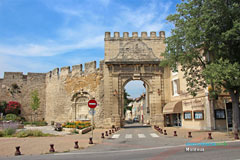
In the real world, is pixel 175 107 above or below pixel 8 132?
above

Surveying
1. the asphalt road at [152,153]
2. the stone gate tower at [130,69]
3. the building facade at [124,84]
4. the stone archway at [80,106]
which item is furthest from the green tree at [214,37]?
the stone archway at [80,106]

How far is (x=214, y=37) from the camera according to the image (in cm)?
1349

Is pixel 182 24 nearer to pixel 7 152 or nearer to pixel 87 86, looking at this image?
pixel 7 152

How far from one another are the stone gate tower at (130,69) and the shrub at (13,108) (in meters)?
15.7

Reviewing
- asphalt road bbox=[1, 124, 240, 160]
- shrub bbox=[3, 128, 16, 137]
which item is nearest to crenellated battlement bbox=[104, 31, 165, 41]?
shrub bbox=[3, 128, 16, 137]

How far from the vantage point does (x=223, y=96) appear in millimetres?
17688

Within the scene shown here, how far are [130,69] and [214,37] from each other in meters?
12.2

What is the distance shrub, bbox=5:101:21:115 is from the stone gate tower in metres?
15.7

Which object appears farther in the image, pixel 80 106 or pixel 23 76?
pixel 23 76

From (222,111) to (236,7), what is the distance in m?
8.17

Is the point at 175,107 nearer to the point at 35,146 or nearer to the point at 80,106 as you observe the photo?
the point at 80,106

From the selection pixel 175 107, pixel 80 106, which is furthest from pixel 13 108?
pixel 175 107

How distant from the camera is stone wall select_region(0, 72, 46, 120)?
1324 inches

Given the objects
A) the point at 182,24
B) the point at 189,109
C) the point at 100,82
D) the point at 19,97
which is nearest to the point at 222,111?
the point at 189,109
